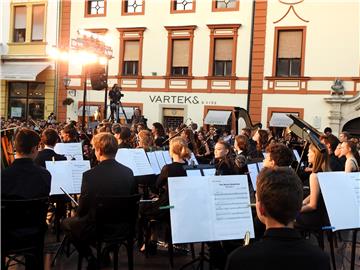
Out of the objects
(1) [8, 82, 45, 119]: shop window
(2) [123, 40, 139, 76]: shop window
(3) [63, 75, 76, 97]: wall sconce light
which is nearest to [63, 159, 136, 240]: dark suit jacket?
(2) [123, 40, 139, 76]: shop window

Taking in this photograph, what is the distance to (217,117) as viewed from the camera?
71.7 feet

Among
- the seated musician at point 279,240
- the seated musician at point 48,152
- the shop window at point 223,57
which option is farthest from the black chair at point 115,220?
the shop window at point 223,57

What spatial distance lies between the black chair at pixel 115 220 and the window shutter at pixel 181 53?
724 inches

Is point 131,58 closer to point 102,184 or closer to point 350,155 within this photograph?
point 350,155

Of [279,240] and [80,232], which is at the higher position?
[279,240]

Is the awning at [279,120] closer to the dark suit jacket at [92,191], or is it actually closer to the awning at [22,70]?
the awning at [22,70]

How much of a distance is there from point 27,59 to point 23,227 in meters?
22.7

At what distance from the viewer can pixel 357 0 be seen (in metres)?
20.0

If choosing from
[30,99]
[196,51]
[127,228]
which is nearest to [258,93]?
[196,51]

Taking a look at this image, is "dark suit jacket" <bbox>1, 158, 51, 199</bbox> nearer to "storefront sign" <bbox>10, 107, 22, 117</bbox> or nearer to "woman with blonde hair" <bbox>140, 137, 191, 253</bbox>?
"woman with blonde hair" <bbox>140, 137, 191, 253</bbox>

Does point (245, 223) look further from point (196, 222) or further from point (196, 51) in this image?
point (196, 51)

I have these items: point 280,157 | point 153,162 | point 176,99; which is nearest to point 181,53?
point 176,99

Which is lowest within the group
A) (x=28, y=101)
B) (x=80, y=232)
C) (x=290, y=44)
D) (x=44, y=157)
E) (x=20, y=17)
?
(x=80, y=232)

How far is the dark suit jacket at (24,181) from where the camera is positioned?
4.56m
